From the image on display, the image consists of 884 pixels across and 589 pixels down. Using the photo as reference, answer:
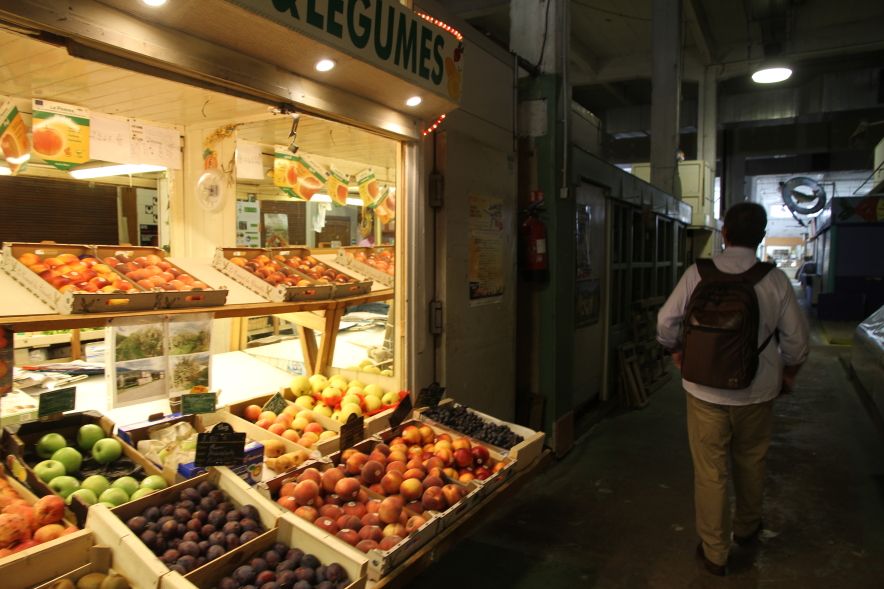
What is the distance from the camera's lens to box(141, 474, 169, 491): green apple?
215 cm

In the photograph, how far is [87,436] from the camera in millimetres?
2410

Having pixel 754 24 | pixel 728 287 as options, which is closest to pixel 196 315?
pixel 728 287

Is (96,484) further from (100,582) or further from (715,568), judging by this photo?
(715,568)

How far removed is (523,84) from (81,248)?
3422mm

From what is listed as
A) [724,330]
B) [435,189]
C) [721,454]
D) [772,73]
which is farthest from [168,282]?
[772,73]

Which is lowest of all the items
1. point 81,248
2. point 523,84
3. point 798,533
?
point 798,533

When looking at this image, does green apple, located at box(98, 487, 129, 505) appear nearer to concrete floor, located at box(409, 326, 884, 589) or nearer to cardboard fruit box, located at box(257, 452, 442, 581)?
cardboard fruit box, located at box(257, 452, 442, 581)

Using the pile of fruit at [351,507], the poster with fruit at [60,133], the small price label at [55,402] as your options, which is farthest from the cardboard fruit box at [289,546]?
the poster with fruit at [60,133]

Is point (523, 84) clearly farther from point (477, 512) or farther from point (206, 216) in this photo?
point (477, 512)

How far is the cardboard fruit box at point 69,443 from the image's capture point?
2195 millimetres

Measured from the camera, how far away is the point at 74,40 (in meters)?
1.79

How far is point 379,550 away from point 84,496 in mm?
1060

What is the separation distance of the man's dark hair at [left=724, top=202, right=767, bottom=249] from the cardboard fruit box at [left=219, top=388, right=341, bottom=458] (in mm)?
2320

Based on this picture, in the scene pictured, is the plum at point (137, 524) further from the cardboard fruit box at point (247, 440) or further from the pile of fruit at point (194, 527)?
the cardboard fruit box at point (247, 440)
